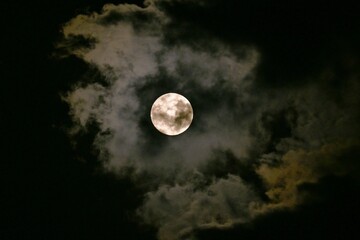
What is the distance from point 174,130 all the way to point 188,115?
127 cm

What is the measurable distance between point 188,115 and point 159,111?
1860mm

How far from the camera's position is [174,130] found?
17047 millimetres

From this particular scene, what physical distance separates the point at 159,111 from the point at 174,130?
1552 millimetres

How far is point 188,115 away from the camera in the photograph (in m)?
17.1

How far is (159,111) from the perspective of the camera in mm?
16516
